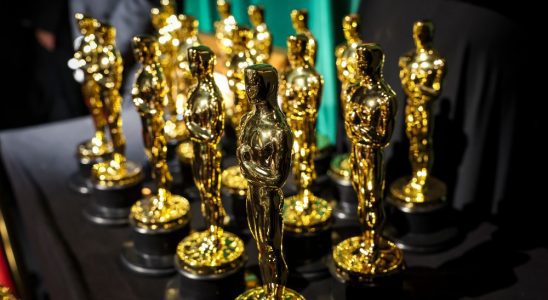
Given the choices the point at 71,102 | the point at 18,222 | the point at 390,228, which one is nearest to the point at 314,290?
the point at 390,228

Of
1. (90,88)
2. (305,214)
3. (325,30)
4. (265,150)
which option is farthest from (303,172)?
(325,30)

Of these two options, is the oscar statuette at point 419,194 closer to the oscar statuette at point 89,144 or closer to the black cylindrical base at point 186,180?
the black cylindrical base at point 186,180

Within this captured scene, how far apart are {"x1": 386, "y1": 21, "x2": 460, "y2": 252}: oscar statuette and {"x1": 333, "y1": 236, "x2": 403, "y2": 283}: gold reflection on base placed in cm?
13

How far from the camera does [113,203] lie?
94 centimetres

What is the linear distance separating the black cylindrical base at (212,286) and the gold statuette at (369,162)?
126 mm

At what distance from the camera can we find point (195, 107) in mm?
628

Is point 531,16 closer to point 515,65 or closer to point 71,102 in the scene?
point 515,65

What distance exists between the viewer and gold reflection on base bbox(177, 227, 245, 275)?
0.68 metres

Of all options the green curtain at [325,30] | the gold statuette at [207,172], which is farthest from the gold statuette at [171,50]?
the green curtain at [325,30]

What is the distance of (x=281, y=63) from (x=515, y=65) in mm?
524

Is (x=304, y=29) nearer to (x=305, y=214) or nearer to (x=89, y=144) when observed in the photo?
(x=305, y=214)

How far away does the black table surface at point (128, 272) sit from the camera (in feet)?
2.30

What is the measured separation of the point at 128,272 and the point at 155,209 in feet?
0.32

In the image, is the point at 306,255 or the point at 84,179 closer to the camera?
the point at 306,255
